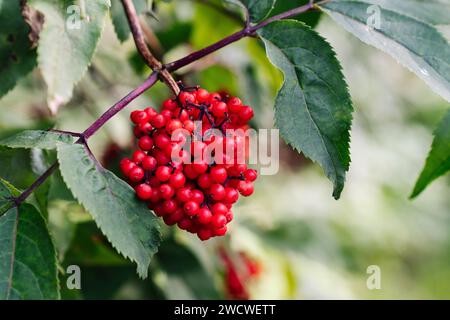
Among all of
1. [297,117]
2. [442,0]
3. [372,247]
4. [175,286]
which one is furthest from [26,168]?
[372,247]

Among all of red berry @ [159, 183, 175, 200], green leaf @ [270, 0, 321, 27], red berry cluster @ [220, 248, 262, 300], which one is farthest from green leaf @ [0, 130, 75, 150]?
red berry cluster @ [220, 248, 262, 300]

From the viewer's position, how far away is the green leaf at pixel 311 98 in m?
1.65

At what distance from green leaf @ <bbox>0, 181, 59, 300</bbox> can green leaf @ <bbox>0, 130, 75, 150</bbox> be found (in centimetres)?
12

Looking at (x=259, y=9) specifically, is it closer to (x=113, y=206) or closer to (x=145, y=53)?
(x=145, y=53)

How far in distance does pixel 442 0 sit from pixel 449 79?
477mm

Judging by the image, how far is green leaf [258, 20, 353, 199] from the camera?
1.65m

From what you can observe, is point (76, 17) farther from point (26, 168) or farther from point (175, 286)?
point (175, 286)

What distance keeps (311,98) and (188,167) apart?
0.42 m

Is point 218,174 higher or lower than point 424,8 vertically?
lower

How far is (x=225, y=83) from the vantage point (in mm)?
3303

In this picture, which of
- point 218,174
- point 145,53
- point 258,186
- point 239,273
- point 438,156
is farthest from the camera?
point 258,186

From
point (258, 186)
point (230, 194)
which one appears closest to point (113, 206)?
point (230, 194)

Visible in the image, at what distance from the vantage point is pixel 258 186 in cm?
400

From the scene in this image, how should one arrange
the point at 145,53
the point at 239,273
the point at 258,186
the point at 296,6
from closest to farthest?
1. the point at 145,53
2. the point at 296,6
3. the point at 239,273
4. the point at 258,186
